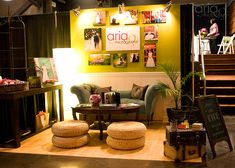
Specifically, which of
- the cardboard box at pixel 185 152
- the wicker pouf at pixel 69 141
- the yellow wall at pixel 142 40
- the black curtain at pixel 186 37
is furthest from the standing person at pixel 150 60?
the cardboard box at pixel 185 152

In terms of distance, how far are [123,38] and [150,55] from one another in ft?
2.23

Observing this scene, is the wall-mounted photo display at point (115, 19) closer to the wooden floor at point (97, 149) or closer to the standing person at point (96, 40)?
the standing person at point (96, 40)

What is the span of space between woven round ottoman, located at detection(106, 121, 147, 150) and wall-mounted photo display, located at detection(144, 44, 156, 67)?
224 centimetres

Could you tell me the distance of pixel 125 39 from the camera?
645cm

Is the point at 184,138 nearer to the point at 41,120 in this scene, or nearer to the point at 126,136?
the point at 126,136

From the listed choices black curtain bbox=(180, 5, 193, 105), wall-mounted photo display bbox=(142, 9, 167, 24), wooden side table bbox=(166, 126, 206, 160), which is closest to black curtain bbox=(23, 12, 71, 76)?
wall-mounted photo display bbox=(142, 9, 167, 24)

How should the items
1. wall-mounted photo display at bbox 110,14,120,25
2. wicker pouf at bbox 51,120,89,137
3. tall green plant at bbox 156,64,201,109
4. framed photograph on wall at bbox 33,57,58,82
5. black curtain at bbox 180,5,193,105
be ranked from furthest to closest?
wall-mounted photo display at bbox 110,14,120,25 < black curtain at bbox 180,5,193,105 < framed photograph on wall at bbox 33,57,58,82 < tall green plant at bbox 156,64,201,109 < wicker pouf at bbox 51,120,89,137

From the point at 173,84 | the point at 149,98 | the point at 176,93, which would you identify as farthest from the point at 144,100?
the point at 176,93

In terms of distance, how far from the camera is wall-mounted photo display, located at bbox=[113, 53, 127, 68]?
6.52m

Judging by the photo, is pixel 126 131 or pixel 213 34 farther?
pixel 213 34

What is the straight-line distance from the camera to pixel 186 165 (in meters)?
3.69

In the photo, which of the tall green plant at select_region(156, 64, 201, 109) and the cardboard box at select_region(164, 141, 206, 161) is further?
the tall green plant at select_region(156, 64, 201, 109)

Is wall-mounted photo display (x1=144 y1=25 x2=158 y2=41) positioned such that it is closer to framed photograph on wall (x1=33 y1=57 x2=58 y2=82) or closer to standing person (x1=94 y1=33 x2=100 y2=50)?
standing person (x1=94 y1=33 x2=100 y2=50)

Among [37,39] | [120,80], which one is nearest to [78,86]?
[120,80]
